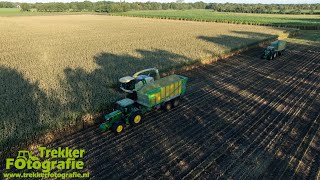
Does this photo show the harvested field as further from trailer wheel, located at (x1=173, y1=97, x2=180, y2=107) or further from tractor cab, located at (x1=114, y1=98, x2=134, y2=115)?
tractor cab, located at (x1=114, y1=98, x2=134, y2=115)

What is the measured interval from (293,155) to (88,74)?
53.0 feet

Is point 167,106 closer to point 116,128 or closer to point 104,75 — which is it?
point 116,128

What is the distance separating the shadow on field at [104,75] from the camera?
588 inches

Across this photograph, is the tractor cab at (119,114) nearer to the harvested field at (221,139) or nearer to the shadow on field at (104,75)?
the harvested field at (221,139)

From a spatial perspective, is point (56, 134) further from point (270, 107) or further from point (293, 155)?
point (270, 107)

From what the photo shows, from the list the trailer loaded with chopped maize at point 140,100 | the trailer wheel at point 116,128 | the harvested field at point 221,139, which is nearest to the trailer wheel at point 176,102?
the trailer loaded with chopped maize at point 140,100

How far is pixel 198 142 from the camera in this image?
11.6m

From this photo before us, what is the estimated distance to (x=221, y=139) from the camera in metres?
11.8

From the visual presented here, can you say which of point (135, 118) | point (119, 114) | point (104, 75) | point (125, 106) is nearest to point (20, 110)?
point (119, 114)

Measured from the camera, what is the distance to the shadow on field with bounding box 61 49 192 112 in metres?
14.9

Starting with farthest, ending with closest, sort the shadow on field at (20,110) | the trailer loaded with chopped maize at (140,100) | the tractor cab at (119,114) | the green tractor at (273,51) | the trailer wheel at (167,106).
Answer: the green tractor at (273,51) < the trailer wheel at (167,106) < the trailer loaded with chopped maize at (140,100) < the tractor cab at (119,114) < the shadow on field at (20,110)

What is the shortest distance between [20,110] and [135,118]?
6.64 metres

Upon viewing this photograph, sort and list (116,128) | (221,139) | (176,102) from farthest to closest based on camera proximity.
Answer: (176,102) → (116,128) → (221,139)

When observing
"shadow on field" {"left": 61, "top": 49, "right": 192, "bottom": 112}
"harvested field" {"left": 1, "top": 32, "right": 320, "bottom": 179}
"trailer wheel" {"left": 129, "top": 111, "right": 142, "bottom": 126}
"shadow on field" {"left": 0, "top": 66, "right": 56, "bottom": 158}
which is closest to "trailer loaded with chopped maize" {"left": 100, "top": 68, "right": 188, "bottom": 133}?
"trailer wheel" {"left": 129, "top": 111, "right": 142, "bottom": 126}
